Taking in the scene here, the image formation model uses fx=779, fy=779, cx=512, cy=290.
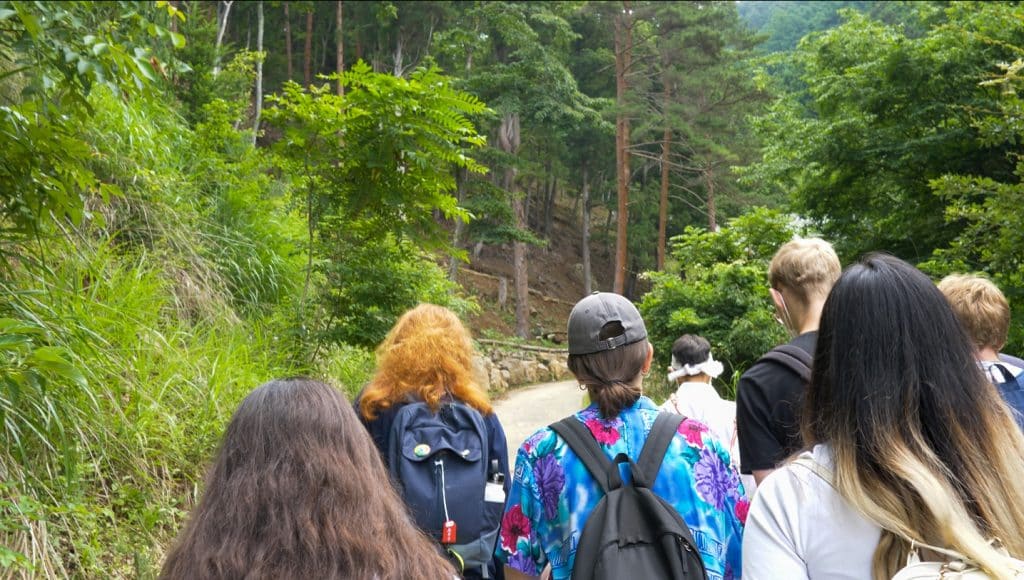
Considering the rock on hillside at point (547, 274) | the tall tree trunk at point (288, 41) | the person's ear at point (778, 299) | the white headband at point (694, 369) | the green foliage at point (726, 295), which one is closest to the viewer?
the person's ear at point (778, 299)

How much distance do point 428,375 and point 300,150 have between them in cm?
340

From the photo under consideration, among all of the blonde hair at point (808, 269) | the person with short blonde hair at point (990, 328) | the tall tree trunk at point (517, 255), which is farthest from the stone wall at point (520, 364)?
the blonde hair at point (808, 269)

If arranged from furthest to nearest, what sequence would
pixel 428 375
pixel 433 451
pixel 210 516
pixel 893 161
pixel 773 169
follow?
pixel 773 169 → pixel 893 161 → pixel 428 375 → pixel 433 451 → pixel 210 516

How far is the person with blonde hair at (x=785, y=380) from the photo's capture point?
8.64 ft

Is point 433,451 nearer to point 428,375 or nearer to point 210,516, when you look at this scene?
point 428,375

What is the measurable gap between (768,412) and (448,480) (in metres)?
1.32

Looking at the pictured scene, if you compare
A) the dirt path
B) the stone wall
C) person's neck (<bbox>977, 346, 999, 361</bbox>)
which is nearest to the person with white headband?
person's neck (<bbox>977, 346, 999, 361</bbox>)

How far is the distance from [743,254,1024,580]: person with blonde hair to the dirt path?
10.4 m

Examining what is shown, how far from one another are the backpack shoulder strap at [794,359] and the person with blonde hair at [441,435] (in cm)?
130

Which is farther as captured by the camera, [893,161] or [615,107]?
[615,107]

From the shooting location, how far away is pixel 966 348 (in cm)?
157

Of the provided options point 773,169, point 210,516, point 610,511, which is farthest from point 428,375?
point 773,169

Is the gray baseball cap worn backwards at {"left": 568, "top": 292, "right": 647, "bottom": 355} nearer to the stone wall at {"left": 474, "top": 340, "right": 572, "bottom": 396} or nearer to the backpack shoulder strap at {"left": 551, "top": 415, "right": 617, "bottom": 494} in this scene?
the backpack shoulder strap at {"left": 551, "top": 415, "right": 617, "bottom": 494}

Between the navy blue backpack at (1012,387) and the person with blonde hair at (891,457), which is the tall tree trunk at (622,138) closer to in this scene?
the navy blue backpack at (1012,387)
